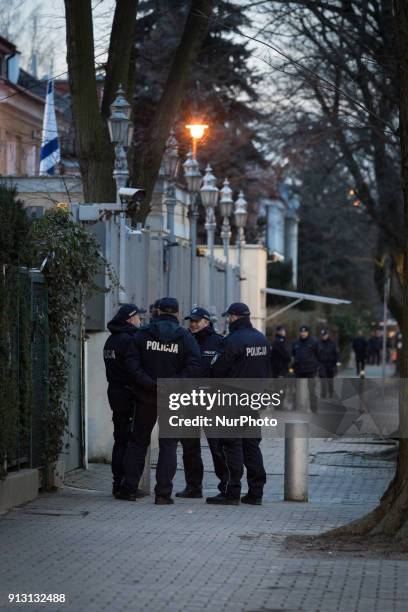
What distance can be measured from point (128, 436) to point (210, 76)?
661 inches

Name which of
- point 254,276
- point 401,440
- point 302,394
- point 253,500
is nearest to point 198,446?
point 253,500

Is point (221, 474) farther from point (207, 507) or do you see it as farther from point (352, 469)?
point (352, 469)

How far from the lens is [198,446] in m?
13.9

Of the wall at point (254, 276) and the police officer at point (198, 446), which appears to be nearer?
the police officer at point (198, 446)

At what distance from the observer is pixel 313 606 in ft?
26.4

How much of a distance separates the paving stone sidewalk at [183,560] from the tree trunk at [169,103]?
7001 mm

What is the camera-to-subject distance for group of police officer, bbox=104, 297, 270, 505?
13078mm

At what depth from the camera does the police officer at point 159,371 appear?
1305cm

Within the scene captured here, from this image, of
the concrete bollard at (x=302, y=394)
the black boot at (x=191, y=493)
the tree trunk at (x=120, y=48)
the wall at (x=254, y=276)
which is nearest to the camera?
the black boot at (x=191, y=493)

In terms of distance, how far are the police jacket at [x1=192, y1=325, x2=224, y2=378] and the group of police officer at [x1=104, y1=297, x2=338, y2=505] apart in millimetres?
13

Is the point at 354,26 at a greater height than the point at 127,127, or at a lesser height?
greater

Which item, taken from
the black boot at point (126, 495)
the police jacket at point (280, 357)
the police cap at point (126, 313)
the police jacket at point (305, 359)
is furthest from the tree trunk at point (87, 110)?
the police jacket at point (280, 357)

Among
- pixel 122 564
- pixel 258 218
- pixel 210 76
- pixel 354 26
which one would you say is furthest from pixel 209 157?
pixel 122 564

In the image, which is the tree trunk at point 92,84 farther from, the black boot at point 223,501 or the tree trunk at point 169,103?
the black boot at point 223,501
